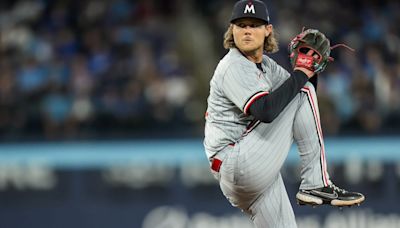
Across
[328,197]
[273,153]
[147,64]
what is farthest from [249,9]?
[147,64]

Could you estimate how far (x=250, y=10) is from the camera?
16.2 feet

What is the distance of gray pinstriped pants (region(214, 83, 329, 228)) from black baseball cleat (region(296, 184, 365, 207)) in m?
0.04

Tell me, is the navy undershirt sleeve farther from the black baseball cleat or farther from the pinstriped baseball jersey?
the black baseball cleat

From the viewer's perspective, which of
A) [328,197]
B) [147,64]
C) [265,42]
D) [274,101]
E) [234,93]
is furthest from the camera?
[147,64]

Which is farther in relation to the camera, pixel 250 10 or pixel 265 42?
pixel 265 42

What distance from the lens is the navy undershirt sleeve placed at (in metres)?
4.80

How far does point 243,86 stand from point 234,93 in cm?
6

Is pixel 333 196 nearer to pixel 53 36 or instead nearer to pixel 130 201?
pixel 130 201

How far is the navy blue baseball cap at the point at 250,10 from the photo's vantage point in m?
4.92

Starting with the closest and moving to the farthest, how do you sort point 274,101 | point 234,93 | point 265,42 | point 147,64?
1. point 274,101
2. point 234,93
3. point 265,42
4. point 147,64

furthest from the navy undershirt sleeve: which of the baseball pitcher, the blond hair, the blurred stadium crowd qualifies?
the blurred stadium crowd

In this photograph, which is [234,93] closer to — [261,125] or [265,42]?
[261,125]

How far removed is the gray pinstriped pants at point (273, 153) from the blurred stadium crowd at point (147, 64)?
12.0ft

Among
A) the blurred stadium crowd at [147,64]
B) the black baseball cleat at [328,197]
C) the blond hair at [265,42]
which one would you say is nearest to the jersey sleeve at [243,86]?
the blond hair at [265,42]
